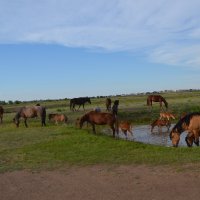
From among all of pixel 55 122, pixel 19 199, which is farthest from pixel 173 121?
pixel 19 199

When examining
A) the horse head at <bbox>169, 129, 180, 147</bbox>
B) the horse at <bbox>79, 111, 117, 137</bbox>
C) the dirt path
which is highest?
the horse at <bbox>79, 111, 117, 137</bbox>

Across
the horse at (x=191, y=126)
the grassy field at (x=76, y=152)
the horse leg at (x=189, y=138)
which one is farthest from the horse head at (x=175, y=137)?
the grassy field at (x=76, y=152)

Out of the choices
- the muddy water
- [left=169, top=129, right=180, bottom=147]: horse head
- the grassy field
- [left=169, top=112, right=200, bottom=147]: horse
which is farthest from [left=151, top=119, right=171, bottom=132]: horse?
[left=169, top=112, right=200, bottom=147]: horse

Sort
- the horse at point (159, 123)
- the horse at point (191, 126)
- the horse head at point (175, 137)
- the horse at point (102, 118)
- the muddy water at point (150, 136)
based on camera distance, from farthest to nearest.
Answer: the horse at point (159, 123) < the horse at point (102, 118) < the muddy water at point (150, 136) < the horse head at point (175, 137) < the horse at point (191, 126)

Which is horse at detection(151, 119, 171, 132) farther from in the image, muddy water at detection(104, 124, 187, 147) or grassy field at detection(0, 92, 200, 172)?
grassy field at detection(0, 92, 200, 172)

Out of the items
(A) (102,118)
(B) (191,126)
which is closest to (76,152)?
(B) (191,126)

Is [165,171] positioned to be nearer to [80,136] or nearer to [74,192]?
[74,192]

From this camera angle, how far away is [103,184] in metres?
11.2

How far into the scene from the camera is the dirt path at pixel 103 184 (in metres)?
10.1

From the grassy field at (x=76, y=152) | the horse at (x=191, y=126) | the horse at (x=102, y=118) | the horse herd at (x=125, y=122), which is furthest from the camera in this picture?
the horse at (x=102, y=118)

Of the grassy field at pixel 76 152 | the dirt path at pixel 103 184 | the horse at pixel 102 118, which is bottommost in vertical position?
the dirt path at pixel 103 184

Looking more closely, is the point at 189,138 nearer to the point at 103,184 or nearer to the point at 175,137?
the point at 175,137

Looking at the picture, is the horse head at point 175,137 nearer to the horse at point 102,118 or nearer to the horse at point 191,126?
the horse at point 191,126

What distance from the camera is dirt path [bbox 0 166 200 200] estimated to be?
33.1 ft
